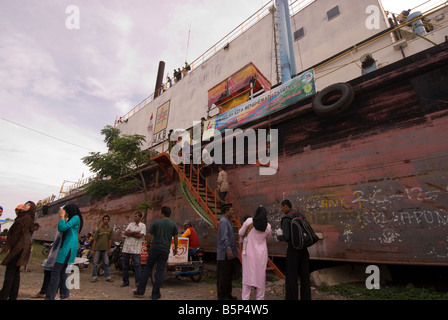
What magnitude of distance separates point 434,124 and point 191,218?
7720mm

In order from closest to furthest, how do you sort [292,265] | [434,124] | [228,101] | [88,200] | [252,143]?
[292,265], [434,124], [252,143], [228,101], [88,200]

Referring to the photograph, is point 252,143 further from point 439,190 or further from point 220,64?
point 220,64

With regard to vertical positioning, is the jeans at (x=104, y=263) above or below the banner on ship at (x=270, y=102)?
below

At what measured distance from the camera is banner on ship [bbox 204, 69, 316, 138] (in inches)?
272

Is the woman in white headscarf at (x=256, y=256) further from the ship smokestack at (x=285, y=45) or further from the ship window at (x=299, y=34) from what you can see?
the ship window at (x=299, y=34)

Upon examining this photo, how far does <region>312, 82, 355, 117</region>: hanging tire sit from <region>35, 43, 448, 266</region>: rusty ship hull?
0.67 ft

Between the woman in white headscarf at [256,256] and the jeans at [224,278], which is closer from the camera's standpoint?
the woman in white headscarf at [256,256]

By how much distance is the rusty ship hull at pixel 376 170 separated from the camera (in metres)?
4.38

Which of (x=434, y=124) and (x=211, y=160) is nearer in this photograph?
(x=434, y=124)

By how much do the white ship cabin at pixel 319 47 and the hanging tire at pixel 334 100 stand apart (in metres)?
0.57

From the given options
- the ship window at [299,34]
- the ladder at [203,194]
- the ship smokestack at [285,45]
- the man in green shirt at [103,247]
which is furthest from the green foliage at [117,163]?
the ship window at [299,34]

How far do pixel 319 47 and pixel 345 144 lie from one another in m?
7.15
